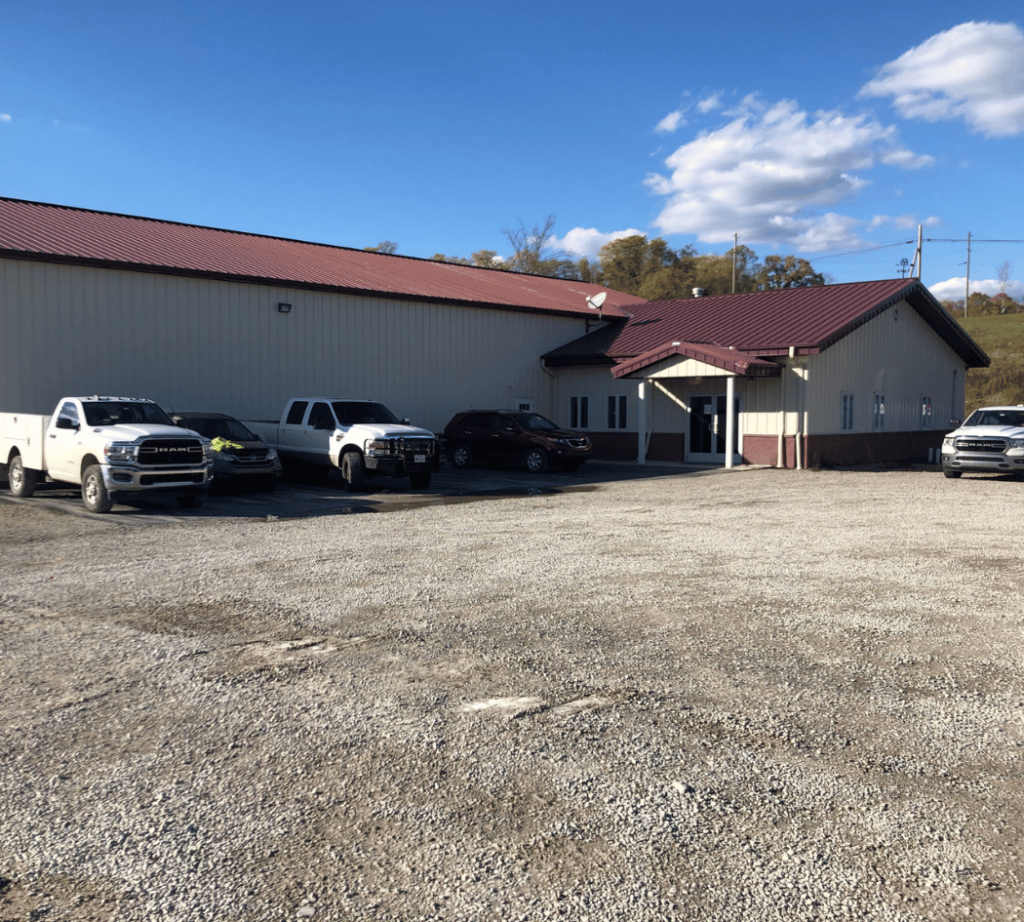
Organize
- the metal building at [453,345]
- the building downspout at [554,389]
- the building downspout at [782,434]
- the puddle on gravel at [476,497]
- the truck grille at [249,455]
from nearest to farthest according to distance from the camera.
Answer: the puddle on gravel at [476,497] → the truck grille at [249,455] → the metal building at [453,345] → the building downspout at [782,434] → the building downspout at [554,389]

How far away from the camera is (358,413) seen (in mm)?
20141

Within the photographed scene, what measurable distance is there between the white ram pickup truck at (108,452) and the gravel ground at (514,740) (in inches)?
193

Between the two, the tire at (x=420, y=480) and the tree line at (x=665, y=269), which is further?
the tree line at (x=665, y=269)

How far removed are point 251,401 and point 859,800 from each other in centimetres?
A: 2100

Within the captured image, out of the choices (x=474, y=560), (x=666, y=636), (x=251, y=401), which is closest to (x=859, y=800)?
(x=666, y=636)

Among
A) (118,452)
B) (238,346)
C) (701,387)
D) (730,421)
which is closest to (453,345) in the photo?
(238,346)

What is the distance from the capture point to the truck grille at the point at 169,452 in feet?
49.2

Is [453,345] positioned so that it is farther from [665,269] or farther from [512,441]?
[665,269]

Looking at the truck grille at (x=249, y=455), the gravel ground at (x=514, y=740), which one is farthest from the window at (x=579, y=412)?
the gravel ground at (x=514, y=740)

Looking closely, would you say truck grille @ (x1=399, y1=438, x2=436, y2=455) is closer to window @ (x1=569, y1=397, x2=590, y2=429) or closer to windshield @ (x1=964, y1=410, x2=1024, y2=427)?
window @ (x1=569, y1=397, x2=590, y2=429)

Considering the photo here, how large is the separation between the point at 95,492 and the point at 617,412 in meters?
18.0

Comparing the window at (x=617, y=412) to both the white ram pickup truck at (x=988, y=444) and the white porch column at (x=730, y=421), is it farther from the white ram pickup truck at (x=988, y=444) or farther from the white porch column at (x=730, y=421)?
the white ram pickup truck at (x=988, y=444)

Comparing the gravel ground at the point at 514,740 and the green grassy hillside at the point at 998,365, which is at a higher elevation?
the green grassy hillside at the point at 998,365

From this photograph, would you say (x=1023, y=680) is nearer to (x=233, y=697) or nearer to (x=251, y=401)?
(x=233, y=697)
